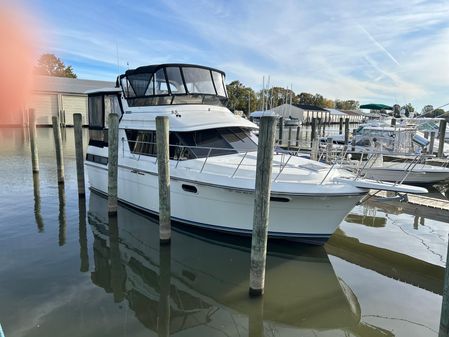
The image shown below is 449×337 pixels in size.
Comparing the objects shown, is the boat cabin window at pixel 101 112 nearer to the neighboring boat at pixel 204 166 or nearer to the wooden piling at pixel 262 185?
the neighboring boat at pixel 204 166

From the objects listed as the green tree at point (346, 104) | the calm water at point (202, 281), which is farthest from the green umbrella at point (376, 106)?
the green tree at point (346, 104)

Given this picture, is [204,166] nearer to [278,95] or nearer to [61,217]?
[61,217]

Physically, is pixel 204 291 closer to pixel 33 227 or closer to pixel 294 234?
pixel 294 234

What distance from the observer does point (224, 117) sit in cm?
924

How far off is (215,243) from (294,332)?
10.1 feet

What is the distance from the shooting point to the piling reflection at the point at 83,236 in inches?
279

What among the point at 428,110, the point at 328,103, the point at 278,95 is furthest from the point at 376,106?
the point at 328,103

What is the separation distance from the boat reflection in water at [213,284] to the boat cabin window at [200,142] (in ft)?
6.10

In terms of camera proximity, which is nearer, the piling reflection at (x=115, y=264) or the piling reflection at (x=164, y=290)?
the piling reflection at (x=164, y=290)

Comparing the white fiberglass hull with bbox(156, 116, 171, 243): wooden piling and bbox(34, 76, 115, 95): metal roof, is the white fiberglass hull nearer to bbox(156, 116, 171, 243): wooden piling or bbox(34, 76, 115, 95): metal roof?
bbox(156, 116, 171, 243): wooden piling

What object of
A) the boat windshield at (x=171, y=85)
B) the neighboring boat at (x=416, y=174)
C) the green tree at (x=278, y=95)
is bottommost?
the neighboring boat at (x=416, y=174)

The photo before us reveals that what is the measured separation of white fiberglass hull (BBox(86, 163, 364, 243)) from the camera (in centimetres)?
691

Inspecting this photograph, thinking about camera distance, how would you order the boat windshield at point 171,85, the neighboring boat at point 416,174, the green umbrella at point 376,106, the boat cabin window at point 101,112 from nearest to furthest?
1. the boat windshield at point 171,85
2. the boat cabin window at point 101,112
3. the neighboring boat at point 416,174
4. the green umbrella at point 376,106

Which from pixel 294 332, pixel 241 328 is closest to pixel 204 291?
pixel 241 328
